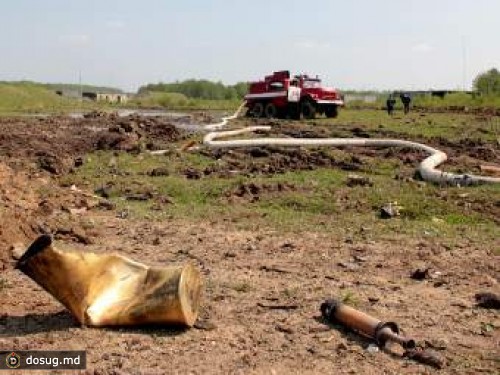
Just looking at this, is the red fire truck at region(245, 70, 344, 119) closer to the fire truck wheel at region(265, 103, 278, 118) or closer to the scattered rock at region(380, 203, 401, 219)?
the fire truck wheel at region(265, 103, 278, 118)

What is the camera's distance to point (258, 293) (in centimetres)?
559

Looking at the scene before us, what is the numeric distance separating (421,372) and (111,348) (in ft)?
6.35

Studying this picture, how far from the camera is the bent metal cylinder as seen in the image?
178 inches

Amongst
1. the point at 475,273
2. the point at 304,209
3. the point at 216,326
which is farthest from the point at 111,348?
the point at 304,209

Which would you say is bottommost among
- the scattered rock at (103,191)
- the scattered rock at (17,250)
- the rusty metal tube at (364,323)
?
the rusty metal tube at (364,323)

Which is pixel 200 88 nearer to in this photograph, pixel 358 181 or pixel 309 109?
pixel 309 109

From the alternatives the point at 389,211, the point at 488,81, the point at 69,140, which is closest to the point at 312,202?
the point at 389,211

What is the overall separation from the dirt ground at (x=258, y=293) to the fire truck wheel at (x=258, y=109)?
1769 cm

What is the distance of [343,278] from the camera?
6066 mm

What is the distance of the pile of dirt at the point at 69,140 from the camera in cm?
1352

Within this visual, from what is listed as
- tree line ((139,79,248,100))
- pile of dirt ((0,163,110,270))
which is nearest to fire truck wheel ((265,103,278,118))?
pile of dirt ((0,163,110,270))

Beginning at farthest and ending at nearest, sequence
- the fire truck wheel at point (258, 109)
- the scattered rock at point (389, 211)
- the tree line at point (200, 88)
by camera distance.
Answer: the tree line at point (200, 88) → the fire truck wheel at point (258, 109) → the scattered rock at point (389, 211)

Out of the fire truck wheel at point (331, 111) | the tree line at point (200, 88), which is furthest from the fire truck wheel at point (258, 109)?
the tree line at point (200, 88)

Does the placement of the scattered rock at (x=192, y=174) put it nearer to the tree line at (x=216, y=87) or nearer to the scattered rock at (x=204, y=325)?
the scattered rock at (x=204, y=325)
